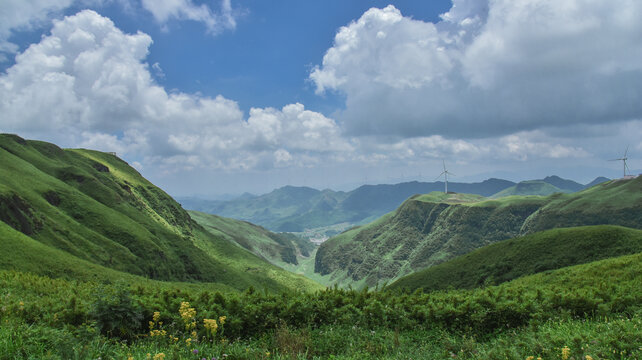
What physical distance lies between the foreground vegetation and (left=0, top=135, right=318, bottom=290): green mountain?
31600mm

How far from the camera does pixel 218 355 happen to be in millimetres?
10438

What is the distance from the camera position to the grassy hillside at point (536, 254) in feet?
237

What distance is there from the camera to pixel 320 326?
15.3m

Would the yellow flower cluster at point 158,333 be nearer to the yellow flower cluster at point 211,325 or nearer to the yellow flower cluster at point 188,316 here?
the yellow flower cluster at point 188,316

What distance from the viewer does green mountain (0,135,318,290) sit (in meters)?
76.1

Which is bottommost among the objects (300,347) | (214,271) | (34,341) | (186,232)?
(214,271)

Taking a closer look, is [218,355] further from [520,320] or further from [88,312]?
[520,320]

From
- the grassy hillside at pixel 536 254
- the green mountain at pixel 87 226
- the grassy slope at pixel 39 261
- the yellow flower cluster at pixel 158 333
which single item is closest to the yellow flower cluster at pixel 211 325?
the yellow flower cluster at pixel 158 333

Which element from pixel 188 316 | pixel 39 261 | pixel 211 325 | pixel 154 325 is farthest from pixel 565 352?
pixel 39 261

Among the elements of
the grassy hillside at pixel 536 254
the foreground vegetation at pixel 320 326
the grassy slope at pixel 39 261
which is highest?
the foreground vegetation at pixel 320 326

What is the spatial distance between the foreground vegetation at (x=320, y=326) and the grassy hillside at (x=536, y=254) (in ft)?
189

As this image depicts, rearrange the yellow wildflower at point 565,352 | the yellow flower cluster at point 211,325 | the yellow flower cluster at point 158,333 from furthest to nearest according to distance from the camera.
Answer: the yellow flower cluster at point 158,333 → the yellow flower cluster at point 211,325 → the yellow wildflower at point 565,352

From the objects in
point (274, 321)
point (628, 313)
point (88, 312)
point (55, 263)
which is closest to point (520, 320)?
point (628, 313)

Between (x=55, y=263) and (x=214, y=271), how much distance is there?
83.1 m
